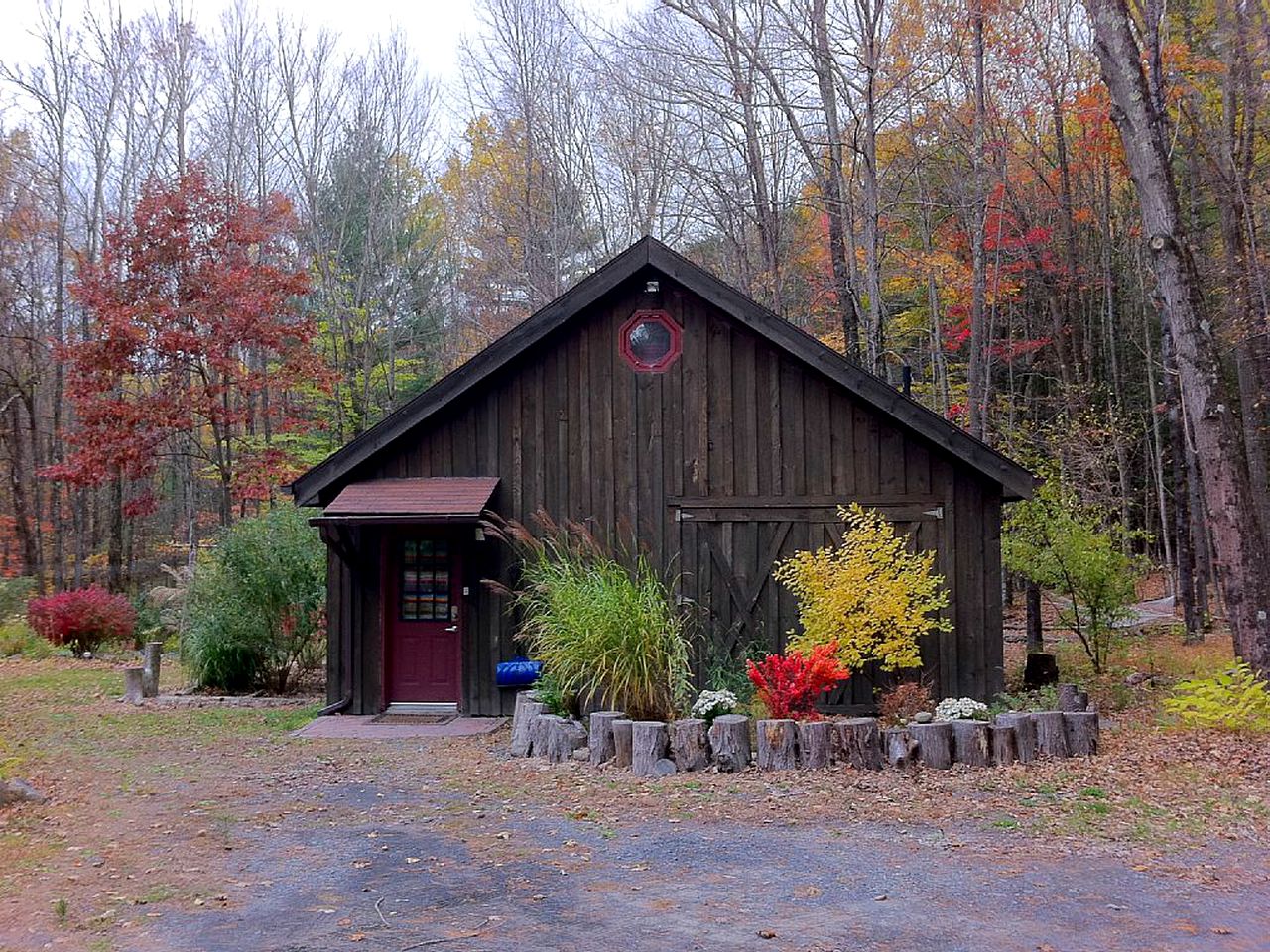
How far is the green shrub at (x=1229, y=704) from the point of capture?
940 cm

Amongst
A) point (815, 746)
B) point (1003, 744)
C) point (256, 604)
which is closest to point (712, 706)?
point (815, 746)

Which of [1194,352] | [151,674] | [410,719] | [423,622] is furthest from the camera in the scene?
[151,674]

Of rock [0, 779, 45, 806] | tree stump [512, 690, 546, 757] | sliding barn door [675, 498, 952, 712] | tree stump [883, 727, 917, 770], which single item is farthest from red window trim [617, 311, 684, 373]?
rock [0, 779, 45, 806]

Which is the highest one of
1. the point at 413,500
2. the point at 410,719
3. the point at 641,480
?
the point at 641,480

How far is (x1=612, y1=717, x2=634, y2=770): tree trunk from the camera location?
940 cm

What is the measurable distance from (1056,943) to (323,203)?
26.8m

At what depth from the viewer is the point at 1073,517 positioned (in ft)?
49.0

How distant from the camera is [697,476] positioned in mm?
12773

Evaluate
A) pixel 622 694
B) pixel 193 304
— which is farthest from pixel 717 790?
pixel 193 304

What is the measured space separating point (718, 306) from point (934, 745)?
5.47 m

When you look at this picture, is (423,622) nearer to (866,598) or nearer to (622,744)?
(622,744)

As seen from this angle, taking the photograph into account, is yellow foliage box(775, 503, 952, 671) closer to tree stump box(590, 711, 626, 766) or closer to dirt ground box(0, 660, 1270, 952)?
dirt ground box(0, 660, 1270, 952)

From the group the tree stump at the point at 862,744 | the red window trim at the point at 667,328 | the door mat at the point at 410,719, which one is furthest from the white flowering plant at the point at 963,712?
the door mat at the point at 410,719

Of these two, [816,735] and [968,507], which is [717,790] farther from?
[968,507]
